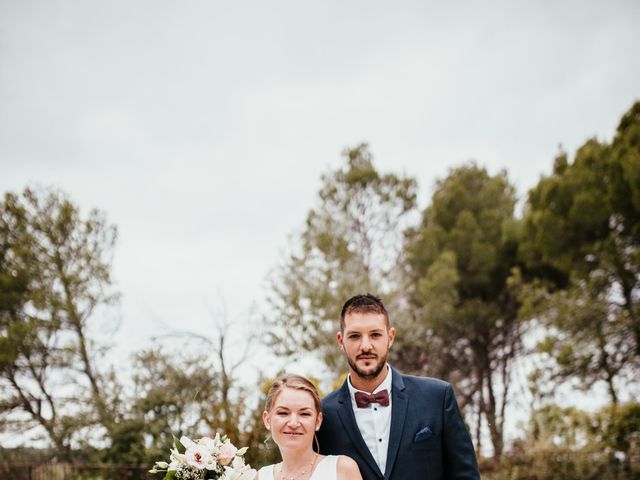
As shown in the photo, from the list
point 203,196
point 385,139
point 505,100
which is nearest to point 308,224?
point 203,196

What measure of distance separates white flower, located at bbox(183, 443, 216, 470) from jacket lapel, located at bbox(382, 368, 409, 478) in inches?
33.9

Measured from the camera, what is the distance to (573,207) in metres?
15.2

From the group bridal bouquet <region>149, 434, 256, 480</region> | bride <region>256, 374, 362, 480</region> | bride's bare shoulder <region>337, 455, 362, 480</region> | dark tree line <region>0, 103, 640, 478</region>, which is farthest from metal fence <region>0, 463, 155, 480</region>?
bride's bare shoulder <region>337, 455, 362, 480</region>

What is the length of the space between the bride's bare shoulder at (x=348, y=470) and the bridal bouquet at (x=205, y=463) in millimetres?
494

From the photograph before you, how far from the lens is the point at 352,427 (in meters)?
2.88

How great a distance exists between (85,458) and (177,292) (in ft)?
15.2

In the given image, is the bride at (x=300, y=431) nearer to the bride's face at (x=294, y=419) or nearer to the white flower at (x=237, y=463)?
the bride's face at (x=294, y=419)

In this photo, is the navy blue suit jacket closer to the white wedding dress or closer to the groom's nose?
the white wedding dress

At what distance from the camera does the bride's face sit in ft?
9.35

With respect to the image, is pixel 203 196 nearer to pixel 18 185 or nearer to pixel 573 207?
pixel 18 185

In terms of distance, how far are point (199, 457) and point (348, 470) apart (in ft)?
2.39

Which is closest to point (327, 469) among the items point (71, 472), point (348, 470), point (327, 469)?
point (327, 469)

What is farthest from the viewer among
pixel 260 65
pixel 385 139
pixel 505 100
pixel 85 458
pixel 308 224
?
pixel 385 139

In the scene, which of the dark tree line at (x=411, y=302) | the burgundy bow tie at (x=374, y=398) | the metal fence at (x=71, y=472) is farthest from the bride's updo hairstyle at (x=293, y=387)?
the metal fence at (x=71, y=472)
